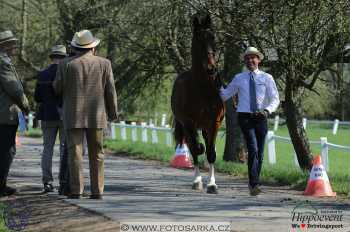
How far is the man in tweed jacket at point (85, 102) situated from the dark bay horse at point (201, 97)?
231cm

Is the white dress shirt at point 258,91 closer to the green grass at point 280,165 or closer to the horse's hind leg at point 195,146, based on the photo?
the horse's hind leg at point 195,146

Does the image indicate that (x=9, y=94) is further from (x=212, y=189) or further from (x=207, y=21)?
(x=212, y=189)

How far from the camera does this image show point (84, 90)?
11.4m

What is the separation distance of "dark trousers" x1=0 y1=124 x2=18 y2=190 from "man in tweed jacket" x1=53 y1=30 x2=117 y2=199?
1.63 m

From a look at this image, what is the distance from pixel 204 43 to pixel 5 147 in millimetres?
3431

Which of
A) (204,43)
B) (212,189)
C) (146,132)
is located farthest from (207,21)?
(146,132)

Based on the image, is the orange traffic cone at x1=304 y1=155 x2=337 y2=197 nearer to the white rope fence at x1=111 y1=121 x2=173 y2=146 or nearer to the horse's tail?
the horse's tail

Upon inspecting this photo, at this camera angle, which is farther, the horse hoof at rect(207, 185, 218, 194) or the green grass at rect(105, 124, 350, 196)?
the green grass at rect(105, 124, 350, 196)

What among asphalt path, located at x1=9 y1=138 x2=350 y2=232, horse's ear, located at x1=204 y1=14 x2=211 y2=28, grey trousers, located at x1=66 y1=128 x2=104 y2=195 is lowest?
asphalt path, located at x1=9 y1=138 x2=350 y2=232

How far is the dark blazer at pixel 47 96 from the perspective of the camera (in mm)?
13039

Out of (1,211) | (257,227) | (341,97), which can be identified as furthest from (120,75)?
(257,227)

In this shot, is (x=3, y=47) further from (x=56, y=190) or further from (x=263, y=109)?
(x=263, y=109)

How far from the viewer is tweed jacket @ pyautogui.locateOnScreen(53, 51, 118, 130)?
1137cm

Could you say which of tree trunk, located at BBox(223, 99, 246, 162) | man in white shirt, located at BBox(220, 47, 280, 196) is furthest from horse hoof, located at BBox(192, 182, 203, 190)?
tree trunk, located at BBox(223, 99, 246, 162)
